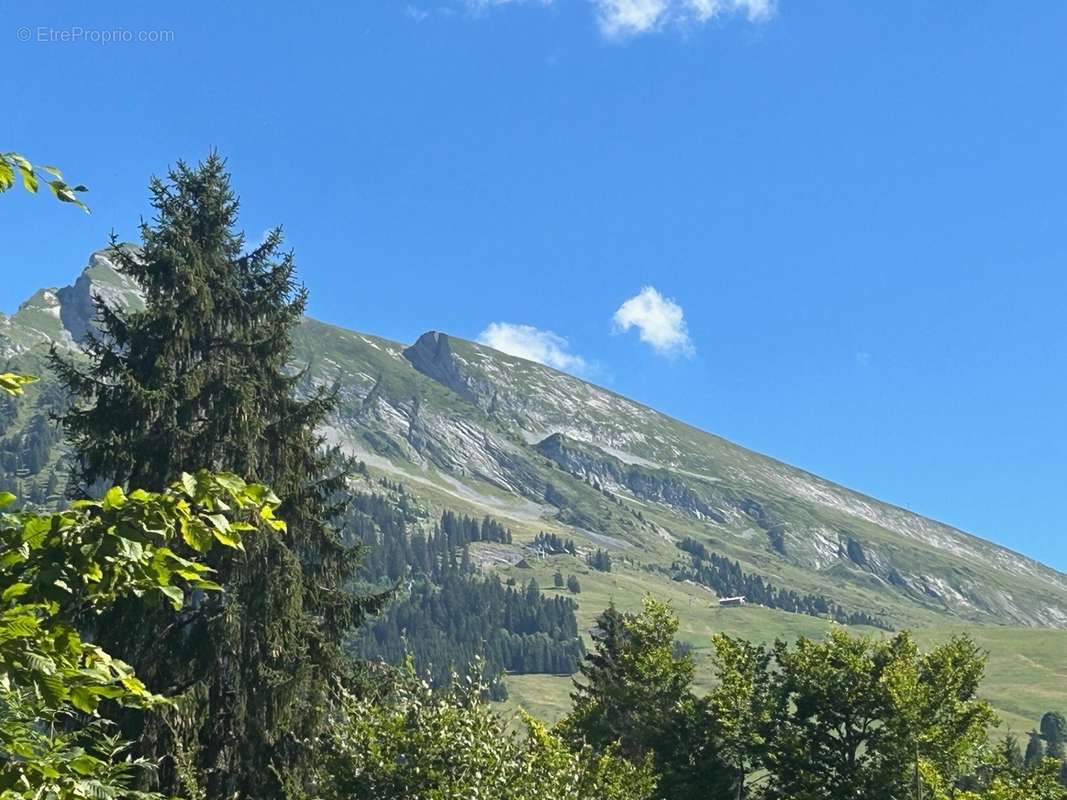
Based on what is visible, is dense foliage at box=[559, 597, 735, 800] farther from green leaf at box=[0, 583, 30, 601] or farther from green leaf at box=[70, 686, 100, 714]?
green leaf at box=[0, 583, 30, 601]

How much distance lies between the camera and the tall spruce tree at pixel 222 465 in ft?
84.3

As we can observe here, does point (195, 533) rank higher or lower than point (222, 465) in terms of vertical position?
lower

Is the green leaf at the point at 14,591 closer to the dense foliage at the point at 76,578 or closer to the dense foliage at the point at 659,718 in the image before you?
the dense foliage at the point at 76,578

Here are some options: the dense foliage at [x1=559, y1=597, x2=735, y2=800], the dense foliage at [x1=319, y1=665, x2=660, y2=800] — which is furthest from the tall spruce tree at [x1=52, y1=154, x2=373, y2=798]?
the dense foliage at [x1=559, y1=597, x2=735, y2=800]

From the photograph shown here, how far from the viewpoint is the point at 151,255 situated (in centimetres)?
2947

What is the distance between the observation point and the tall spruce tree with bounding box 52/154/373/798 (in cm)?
2570

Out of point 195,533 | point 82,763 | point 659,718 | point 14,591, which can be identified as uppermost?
point 195,533

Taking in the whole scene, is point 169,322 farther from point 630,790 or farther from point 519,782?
point 630,790

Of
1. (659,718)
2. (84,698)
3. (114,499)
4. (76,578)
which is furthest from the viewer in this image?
(659,718)

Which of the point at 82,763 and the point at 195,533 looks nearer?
the point at 82,763

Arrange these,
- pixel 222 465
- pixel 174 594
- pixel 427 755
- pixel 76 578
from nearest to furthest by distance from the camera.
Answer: pixel 174 594, pixel 76 578, pixel 427 755, pixel 222 465

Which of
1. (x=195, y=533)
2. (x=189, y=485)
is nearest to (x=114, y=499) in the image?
(x=189, y=485)

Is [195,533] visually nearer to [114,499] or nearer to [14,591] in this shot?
[114,499]

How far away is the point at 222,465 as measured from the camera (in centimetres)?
2744
